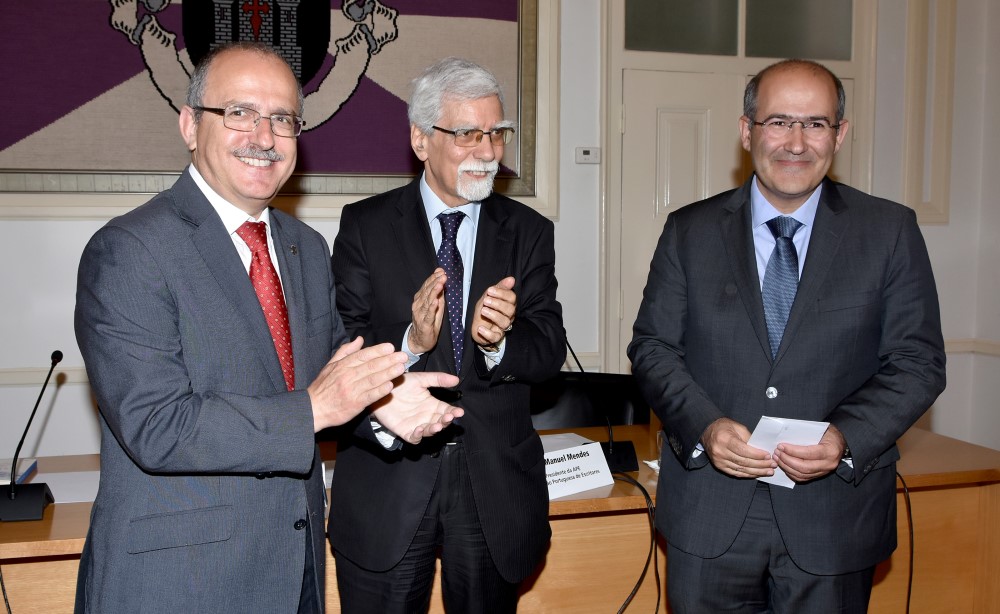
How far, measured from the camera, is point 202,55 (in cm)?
412

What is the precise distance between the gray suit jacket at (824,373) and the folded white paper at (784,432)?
8 centimetres

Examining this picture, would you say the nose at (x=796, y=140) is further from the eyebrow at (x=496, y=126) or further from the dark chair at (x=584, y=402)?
the dark chair at (x=584, y=402)

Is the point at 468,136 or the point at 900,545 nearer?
the point at 468,136

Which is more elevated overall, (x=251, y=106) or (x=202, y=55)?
(x=202, y=55)

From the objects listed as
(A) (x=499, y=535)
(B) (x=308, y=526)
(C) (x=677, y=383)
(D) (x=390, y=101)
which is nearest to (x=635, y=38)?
(D) (x=390, y=101)

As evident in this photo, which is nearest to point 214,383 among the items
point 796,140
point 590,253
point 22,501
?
point 22,501

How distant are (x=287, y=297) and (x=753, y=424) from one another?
1109mm

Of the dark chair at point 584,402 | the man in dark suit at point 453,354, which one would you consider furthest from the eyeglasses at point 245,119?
the dark chair at point 584,402

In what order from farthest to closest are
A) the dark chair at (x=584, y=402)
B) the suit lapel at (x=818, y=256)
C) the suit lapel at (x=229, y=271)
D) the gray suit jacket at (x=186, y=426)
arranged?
1. the dark chair at (x=584, y=402)
2. the suit lapel at (x=818, y=256)
3. the suit lapel at (x=229, y=271)
4. the gray suit jacket at (x=186, y=426)

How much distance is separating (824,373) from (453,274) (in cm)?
92

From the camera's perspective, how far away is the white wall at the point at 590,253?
4035 millimetres

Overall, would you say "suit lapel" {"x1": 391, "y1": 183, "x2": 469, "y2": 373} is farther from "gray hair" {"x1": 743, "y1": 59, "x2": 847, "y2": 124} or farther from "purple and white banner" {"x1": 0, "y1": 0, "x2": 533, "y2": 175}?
→ "purple and white banner" {"x1": 0, "y1": 0, "x2": 533, "y2": 175}

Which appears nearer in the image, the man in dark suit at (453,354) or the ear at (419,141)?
the man in dark suit at (453,354)

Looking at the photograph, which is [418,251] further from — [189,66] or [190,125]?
[189,66]
